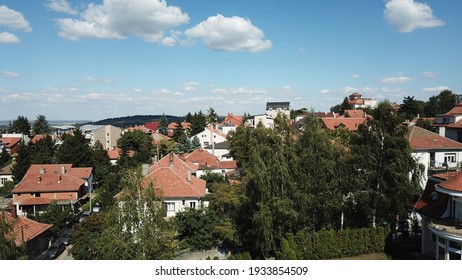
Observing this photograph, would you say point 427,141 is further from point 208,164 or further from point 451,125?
point 208,164

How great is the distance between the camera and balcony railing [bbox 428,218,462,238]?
10.7 metres

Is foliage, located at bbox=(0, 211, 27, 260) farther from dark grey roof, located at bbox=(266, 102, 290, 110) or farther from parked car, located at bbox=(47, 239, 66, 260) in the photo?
dark grey roof, located at bbox=(266, 102, 290, 110)

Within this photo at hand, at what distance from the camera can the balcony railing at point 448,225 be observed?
35.0ft

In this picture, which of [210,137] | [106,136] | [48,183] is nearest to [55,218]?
[48,183]

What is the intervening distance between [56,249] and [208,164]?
66.8 ft

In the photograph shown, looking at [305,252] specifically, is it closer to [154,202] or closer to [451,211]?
[451,211]

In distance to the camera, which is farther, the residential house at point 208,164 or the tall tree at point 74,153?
the tall tree at point 74,153

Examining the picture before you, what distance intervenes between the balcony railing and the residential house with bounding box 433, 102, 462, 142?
18.0 m

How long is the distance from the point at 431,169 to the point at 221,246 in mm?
13111

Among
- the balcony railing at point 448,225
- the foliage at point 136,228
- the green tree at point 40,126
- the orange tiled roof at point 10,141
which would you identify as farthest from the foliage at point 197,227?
the green tree at point 40,126

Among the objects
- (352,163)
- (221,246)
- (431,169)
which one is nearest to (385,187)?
(352,163)

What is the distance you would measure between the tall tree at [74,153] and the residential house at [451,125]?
34531mm

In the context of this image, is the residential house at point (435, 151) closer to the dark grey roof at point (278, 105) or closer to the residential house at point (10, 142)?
the residential house at point (10, 142)

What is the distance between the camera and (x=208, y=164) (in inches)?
1473
